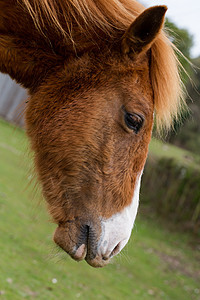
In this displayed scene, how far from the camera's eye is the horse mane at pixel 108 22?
8.33ft

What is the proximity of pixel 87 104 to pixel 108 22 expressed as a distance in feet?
1.91

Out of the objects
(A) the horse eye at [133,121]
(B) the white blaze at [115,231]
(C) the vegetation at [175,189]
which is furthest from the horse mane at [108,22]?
(C) the vegetation at [175,189]

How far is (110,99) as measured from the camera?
258cm

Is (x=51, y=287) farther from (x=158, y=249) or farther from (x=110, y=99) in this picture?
(x=158, y=249)

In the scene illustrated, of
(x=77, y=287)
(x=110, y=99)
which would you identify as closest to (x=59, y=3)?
(x=110, y=99)

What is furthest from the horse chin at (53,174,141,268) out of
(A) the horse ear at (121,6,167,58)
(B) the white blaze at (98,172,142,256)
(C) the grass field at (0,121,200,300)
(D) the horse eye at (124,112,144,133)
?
(A) the horse ear at (121,6,167,58)

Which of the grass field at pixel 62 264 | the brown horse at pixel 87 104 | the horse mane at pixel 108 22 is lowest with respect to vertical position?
the grass field at pixel 62 264

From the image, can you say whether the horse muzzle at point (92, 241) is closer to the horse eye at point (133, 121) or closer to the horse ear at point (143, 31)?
the horse eye at point (133, 121)

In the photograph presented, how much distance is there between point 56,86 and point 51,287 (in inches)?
147

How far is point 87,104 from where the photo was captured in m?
2.57

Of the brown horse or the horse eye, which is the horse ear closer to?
the brown horse

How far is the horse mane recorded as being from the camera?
8.33 feet

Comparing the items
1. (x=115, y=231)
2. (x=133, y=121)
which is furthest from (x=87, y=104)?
(x=115, y=231)

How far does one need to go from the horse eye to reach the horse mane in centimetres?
27
